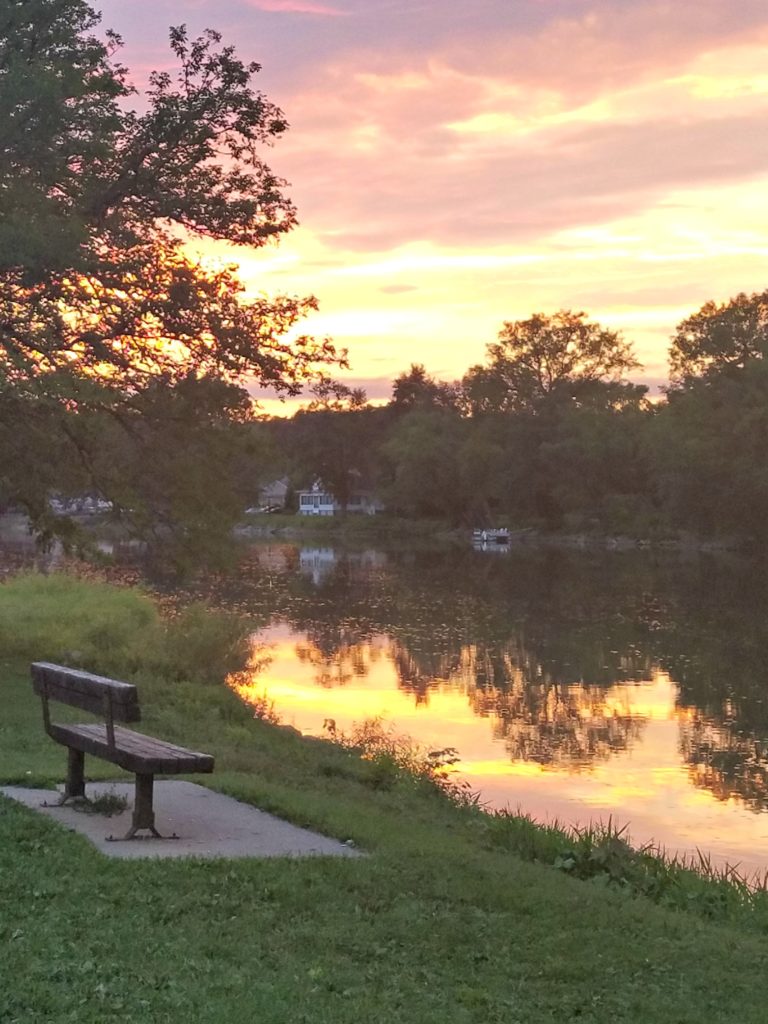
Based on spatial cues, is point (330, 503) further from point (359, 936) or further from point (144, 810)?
point (359, 936)

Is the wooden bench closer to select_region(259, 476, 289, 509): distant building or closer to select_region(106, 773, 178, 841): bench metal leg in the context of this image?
select_region(106, 773, 178, 841): bench metal leg

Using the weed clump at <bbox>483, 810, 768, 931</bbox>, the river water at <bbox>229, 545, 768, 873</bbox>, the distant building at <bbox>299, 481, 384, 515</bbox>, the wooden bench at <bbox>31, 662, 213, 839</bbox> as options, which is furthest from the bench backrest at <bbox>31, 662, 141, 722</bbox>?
the distant building at <bbox>299, 481, 384, 515</bbox>

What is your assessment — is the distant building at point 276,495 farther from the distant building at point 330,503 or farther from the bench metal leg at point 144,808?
the bench metal leg at point 144,808

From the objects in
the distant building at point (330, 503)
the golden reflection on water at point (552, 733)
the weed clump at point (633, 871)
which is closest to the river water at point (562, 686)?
the golden reflection on water at point (552, 733)

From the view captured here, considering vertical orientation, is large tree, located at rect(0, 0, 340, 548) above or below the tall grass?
above

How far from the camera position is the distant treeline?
80.6 meters

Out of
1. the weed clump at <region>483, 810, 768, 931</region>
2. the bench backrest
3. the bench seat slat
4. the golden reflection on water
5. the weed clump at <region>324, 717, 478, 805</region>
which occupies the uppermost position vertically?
the bench backrest

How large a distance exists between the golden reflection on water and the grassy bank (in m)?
4.82

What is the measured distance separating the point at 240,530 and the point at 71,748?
123922mm

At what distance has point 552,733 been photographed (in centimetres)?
2050

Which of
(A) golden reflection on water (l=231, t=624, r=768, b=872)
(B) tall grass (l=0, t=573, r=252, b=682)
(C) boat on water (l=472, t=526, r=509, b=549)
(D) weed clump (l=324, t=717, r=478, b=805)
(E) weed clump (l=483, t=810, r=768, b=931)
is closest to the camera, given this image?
(E) weed clump (l=483, t=810, r=768, b=931)

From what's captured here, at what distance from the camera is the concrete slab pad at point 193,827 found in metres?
8.13

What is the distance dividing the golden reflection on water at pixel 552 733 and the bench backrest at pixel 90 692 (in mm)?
7043

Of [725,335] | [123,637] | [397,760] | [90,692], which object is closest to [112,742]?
[90,692]
